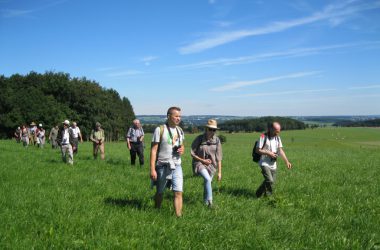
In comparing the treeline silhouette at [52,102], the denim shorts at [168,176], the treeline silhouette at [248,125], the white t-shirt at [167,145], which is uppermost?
the treeline silhouette at [52,102]

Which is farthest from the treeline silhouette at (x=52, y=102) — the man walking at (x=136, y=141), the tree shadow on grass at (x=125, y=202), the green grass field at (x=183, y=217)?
the tree shadow on grass at (x=125, y=202)

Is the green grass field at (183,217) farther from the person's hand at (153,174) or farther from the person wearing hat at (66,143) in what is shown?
the person wearing hat at (66,143)

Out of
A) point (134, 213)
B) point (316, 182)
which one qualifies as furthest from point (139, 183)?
point (316, 182)

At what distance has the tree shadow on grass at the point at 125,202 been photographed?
8094mm

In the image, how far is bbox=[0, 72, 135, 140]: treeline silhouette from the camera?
208 ft

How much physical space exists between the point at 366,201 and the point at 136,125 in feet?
31.5

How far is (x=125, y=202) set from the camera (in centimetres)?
859

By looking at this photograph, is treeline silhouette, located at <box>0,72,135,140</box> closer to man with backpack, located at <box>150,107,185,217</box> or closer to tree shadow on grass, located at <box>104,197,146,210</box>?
tree shadow on grass, located at <box>104,197,146,210</box>

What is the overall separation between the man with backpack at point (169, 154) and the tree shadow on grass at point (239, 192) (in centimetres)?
318

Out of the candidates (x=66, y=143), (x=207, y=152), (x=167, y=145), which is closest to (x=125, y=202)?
(x=167, y=145)

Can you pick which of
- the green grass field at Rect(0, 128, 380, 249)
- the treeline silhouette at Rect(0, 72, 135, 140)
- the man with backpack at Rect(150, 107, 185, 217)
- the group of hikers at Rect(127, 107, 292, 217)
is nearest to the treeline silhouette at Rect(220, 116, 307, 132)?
the treeline silhouette at Rect(0, 72, 135, 140)

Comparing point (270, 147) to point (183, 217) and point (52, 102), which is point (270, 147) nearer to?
point (183, 217)

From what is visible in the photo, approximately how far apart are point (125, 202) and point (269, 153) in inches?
147

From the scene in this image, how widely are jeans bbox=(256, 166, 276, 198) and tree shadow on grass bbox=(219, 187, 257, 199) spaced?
10.1 inches
